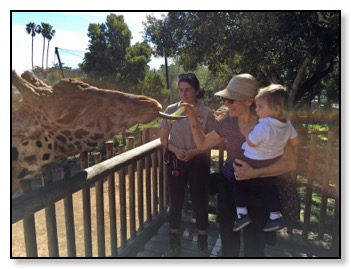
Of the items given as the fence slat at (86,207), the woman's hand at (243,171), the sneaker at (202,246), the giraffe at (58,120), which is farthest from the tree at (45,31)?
the sneaker at (202,246)

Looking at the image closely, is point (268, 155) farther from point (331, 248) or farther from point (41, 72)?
point (41, 72)

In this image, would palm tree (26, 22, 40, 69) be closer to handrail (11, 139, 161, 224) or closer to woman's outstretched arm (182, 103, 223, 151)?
handrail (11, 139, 161, 224)

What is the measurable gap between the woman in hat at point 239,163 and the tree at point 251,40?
4.49ft

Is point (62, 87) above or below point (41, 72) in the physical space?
below

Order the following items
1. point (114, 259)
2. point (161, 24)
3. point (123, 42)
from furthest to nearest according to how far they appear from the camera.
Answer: point (161, 24) < point (123, 42) < point (114, 259)

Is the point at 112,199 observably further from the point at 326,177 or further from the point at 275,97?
the point at 326,177

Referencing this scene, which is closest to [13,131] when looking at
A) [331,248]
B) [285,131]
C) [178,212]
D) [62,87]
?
[62,87]

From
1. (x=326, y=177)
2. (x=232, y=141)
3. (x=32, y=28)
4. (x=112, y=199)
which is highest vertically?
(x=32, y=28)

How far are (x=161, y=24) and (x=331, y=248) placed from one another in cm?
311

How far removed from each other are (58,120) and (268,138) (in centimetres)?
119

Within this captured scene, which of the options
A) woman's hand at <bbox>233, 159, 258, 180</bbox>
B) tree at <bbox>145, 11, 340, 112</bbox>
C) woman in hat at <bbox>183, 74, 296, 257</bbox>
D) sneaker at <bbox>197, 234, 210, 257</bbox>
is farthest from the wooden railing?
tree at <bbox>145, 11, 340, 112</bbox>

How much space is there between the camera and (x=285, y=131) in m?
1.85

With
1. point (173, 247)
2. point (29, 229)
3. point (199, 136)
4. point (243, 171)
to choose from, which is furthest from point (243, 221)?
point (29, 229)

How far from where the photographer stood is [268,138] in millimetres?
1784
